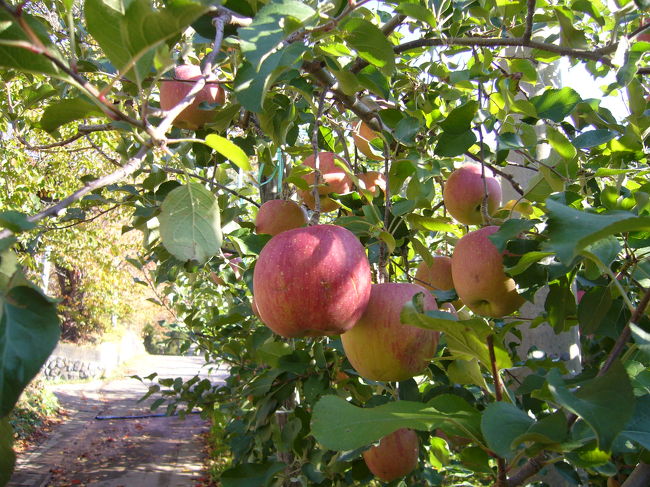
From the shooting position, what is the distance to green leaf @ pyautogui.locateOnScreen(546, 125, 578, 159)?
1021 millimetres

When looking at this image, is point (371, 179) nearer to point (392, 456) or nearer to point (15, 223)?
point (392, 456)

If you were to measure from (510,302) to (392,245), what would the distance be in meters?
0.36

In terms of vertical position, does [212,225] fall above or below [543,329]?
above

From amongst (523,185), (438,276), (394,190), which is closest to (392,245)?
(394,190)

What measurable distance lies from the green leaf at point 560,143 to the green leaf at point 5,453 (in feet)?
3.32

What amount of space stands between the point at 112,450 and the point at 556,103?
7841mm

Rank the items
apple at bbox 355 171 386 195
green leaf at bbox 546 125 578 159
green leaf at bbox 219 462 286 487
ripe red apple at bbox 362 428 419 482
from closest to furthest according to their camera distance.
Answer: green leaf at bbox 546 125 578 159
ripe red apple at bbox 362 428 419 482
green leaf at bbox 219 462 286 487
apple at bbox 355 171 386 195

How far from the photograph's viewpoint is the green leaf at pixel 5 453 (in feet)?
1.62

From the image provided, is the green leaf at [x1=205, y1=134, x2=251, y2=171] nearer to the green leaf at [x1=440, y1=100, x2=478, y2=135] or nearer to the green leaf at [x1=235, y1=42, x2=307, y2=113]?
the green leaf at [x1=235, y1=42, x2=307, y2=113]

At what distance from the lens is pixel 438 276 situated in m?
1.46

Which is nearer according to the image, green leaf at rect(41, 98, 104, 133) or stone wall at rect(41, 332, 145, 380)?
green leaf at rect(41, 98, 104, 133)

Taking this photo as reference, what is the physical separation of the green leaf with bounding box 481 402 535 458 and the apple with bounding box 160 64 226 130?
1.03 metres

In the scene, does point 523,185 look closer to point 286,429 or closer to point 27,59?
point 286,429

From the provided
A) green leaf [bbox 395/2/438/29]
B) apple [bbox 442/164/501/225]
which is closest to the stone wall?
apple [bbox 442/164/501/225]
